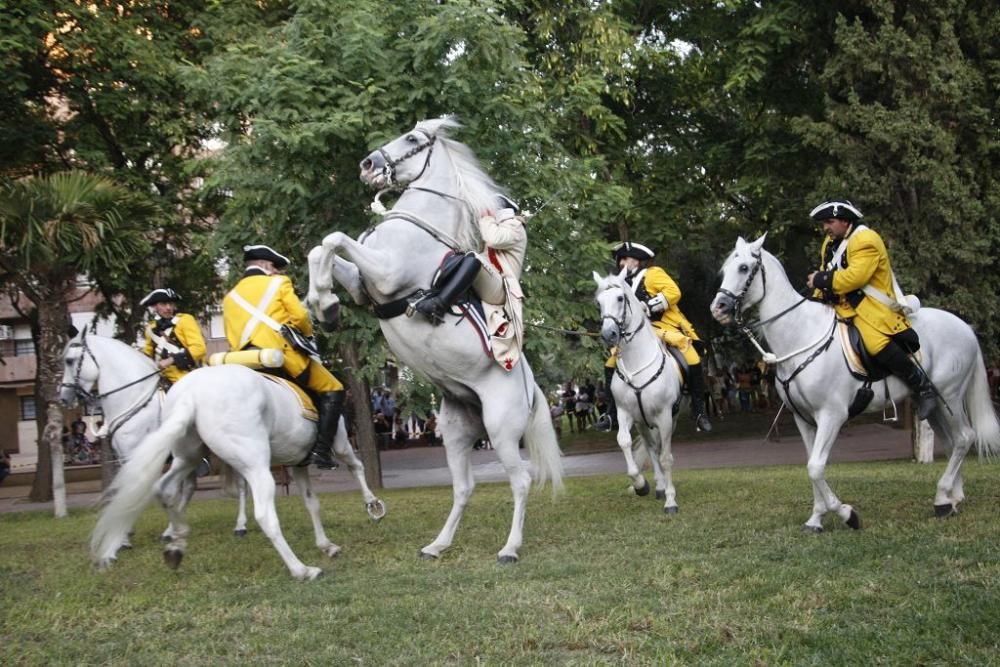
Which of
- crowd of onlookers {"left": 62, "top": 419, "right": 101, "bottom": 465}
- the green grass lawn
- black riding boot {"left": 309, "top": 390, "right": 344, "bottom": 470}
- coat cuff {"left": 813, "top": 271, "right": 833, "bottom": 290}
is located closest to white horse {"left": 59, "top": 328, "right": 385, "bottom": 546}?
the green grass lawn

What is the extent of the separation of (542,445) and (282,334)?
2.59m

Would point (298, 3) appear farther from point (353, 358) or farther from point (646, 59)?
point (646, 59)

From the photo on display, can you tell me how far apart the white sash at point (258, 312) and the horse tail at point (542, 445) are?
247cm

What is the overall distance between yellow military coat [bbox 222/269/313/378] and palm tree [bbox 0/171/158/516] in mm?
6526

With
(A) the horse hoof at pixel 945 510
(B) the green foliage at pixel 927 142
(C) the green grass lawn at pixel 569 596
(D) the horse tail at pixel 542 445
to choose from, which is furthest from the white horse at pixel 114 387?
(B) the green foliage at pixel 927 142

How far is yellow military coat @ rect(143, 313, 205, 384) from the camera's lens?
13117 millimetres

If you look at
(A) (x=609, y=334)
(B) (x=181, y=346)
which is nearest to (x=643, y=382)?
(A) (x=609, y=334)

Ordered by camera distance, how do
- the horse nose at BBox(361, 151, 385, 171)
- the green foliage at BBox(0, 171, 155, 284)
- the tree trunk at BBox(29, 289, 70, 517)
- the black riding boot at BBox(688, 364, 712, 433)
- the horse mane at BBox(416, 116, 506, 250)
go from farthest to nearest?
1. the tree trunk at BBox(29, 289, 70, 517)
2. the green foliage at BBox(0, 171, 155, 284)
3. the black riding boot at BBox(688, 364, 712, 433)
4. the horse mane at BBox(416, 116, 506, 250)
5. the horse nose at BBox(361, 151, 385, 171)

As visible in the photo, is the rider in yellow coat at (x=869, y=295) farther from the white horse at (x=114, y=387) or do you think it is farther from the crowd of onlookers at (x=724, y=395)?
the crowd of onlookers at (x=724, y=395)

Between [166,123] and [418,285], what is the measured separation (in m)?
13.9

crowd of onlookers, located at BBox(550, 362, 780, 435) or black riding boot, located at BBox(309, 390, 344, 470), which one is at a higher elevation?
crowd of onlookers, located at BBox(550, 362, 780, 435)

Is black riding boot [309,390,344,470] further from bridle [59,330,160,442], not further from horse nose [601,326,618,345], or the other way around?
horse nose [601,326,618,345]

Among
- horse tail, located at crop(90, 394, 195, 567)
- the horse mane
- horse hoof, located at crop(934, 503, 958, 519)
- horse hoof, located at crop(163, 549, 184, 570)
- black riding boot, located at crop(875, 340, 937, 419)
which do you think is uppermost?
the horse mane

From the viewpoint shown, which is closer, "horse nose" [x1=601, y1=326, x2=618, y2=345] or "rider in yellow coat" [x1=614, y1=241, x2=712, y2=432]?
"horse nose" [x1=601, y1=326, x2=618, y2=345]
